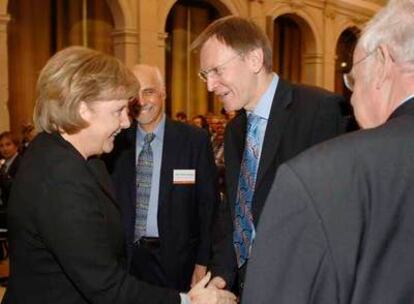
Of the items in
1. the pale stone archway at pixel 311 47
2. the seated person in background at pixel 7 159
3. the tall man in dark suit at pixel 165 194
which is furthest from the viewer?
the pale stone archway at pixel 311 47

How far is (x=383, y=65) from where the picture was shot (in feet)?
3.68

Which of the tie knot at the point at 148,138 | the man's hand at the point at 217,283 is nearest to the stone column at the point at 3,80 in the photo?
the tie knot at the point at 148,138

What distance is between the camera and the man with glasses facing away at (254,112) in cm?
228

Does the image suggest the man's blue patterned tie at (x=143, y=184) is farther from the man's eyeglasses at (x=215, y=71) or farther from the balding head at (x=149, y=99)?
the man's eyeglasses at (x=215, y=71)

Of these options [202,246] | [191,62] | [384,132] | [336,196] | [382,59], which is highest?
[191,62]

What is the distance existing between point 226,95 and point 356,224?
1.47 meters

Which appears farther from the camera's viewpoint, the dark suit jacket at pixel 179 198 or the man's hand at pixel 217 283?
the dark suit jacket at pixel 179 198

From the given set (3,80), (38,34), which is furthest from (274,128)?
(38,34)

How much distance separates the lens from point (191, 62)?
14.5 m

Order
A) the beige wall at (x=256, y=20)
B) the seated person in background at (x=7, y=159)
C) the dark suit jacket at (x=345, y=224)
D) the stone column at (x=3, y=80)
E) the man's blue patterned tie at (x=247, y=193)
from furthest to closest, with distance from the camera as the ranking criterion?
the beige wall at (x=256, y=20) < the stone column at (x=3, y=80) < the seated person in background at (x=7, y=159) < the man's blue patterned tie at (x=247, y=193) < the dark suit jacket at (x=345, y=224)

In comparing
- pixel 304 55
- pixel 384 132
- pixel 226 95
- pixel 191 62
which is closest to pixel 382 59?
pixel 384 132

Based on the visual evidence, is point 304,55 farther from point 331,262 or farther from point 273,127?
point 331,262

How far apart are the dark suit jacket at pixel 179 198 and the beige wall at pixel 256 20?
625 cm

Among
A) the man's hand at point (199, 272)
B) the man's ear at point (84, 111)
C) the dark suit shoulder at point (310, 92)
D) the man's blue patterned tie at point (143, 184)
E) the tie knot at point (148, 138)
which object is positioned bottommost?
the man's hand at point (199, 272)
